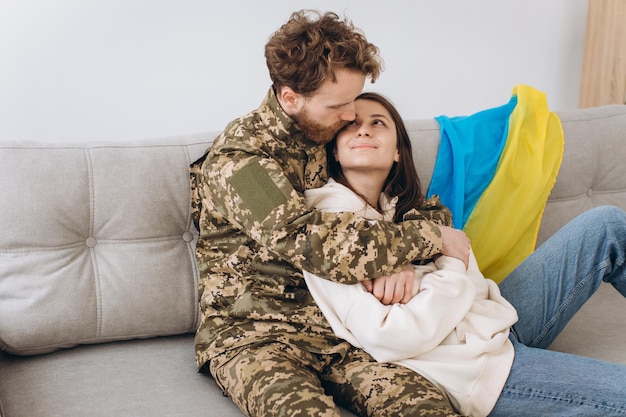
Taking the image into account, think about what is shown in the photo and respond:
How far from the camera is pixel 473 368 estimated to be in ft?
5.18

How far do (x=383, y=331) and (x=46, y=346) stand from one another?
80 centimetres

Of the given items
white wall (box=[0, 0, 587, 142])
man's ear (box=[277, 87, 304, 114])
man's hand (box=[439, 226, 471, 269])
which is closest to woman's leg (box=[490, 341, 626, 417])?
man's hand (box=[439, 226, 471, 269])

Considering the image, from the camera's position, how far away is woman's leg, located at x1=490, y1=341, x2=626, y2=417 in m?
1.54

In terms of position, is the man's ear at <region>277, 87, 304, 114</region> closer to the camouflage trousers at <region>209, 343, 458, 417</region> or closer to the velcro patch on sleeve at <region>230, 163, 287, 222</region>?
the velcro patch on sleeve at <region>230, 163, 287, 222</region>

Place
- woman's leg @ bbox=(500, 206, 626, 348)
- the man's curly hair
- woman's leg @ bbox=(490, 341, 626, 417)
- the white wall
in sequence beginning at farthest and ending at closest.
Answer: the white wall < woman's leg @ bbox=(500, 206, 626, 348) < the man's curly hair < woman's leg @ bbox=(490, 341, 626, 417)

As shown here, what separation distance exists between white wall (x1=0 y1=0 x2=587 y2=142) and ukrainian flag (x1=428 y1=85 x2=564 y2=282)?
522 millimetres

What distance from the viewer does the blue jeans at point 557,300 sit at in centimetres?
157

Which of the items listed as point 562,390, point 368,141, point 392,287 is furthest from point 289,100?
Answer: point 562,390

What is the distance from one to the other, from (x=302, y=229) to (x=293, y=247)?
0.04 meters

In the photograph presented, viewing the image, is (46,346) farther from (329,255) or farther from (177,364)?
(329,255)

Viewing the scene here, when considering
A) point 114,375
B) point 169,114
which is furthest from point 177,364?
point 169,114

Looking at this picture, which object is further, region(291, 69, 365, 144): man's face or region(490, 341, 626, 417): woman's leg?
region(291, 69, 365, 144): man's face

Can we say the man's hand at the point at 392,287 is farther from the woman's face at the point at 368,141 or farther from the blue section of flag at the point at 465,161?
the blue section of flag at the point at 465,161

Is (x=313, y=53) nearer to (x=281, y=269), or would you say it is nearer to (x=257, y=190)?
(x=257, y=190)
